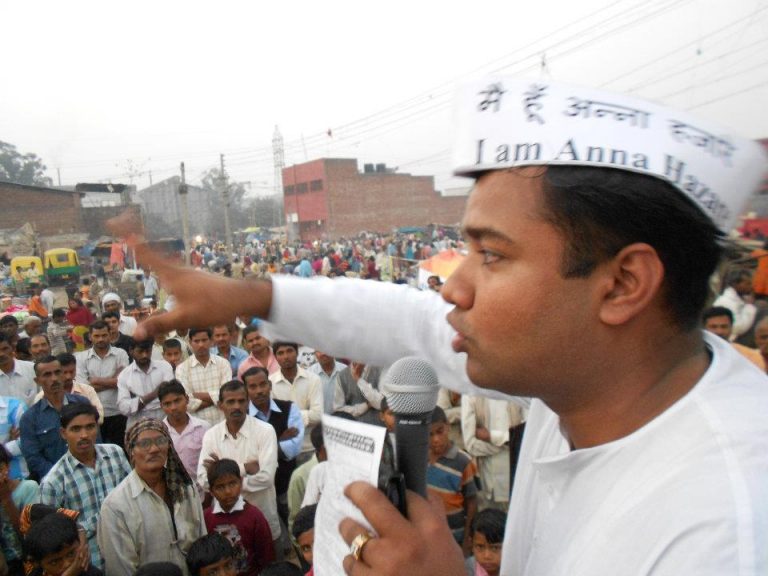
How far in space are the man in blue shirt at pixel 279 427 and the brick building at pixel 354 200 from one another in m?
50.5

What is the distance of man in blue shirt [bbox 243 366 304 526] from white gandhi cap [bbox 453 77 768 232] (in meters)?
4.78

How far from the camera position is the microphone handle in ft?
3.40

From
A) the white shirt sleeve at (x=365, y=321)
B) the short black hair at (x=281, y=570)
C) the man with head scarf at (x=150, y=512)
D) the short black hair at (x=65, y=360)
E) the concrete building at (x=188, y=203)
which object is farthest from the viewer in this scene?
the concrete building at (x=188, y=203)

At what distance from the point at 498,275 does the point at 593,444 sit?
15.0 inches

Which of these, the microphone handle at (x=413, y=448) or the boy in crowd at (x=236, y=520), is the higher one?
the microphone handle at (x=413, y=448)

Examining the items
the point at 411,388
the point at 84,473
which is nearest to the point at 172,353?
the point at 84,473

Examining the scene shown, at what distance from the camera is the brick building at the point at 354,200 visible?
5625cm

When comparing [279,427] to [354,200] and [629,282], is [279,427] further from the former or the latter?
[354,200]

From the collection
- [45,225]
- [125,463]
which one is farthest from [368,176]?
[125,463]

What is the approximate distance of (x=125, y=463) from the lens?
15.6ft

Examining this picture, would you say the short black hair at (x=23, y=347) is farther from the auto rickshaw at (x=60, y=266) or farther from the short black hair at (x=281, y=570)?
the auto rickshaw at (x=60, y=266)

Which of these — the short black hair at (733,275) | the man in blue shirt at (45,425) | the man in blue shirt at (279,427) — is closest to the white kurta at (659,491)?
the short black hair at (733,275)

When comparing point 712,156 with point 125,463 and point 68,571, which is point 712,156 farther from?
point 125,463

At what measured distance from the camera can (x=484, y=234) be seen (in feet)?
3.63
